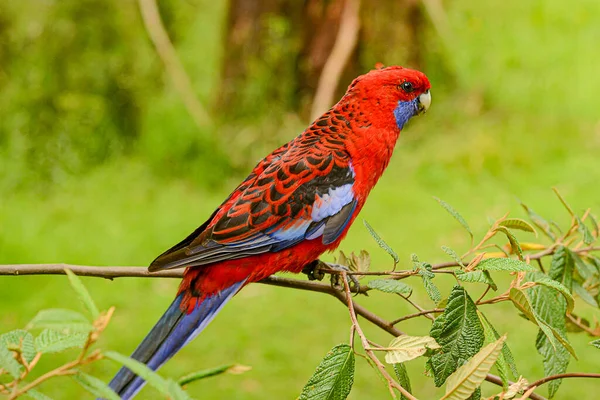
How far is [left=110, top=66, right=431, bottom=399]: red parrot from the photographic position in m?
1.12

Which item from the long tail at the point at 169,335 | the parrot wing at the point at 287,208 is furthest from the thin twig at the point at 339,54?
the long tail at the point at 169,335

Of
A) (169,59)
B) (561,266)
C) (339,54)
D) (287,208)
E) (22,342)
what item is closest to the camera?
(22,342)

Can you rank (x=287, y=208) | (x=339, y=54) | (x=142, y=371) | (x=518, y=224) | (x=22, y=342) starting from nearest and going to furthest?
(x=142, y=371) → (x=22, y=342) → (x=518, y=224) → (x=287, y=208) → (x=339, y=54)

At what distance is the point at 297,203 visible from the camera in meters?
1.27

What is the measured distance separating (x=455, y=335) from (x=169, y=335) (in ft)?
1.40

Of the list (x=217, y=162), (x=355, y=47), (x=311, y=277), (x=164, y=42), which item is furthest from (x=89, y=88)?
(x=311, y=277)

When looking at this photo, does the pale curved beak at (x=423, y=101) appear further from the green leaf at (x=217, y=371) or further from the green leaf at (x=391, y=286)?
the green leaf at (x=217, y=371)

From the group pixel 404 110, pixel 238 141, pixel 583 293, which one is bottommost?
pixel 583 293

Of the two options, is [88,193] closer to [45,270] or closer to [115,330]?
[115,330]

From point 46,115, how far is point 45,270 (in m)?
2.23

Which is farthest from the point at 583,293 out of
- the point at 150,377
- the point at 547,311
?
the point at 150,377

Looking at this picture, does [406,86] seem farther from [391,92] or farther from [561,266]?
[561,266]

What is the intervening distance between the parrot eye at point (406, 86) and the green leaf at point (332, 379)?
73 centimetres

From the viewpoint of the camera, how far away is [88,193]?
9.37 ft
